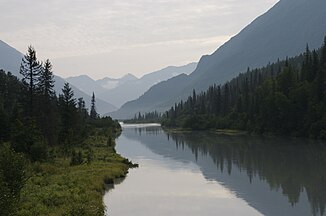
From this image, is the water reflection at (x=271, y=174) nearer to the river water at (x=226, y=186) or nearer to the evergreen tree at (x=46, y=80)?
the river water at (x=226, y=186)

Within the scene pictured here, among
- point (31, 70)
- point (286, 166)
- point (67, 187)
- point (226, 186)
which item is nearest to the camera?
point (67, 187)

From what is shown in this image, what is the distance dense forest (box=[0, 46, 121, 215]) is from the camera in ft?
90.9

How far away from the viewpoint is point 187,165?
66.8 m

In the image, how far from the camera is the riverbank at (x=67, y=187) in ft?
95.2

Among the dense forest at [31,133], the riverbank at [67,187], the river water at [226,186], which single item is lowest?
the river water at [226,186]

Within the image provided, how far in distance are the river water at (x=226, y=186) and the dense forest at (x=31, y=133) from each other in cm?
911

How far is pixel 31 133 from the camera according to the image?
55.1 metres

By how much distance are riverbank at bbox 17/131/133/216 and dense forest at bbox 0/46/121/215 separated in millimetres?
1322

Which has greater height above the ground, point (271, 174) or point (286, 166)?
point (286, 166)

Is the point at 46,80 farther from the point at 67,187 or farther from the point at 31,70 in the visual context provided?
the point at 67,187

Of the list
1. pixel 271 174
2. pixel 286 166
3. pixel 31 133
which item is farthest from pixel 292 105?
pixel 31 133

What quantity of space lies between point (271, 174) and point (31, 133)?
29242 mm

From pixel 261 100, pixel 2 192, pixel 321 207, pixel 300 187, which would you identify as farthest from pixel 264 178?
pixel 261 100

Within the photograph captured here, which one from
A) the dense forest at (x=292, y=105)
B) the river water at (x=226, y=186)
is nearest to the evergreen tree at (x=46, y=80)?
the river water at (x=226, y=186)
